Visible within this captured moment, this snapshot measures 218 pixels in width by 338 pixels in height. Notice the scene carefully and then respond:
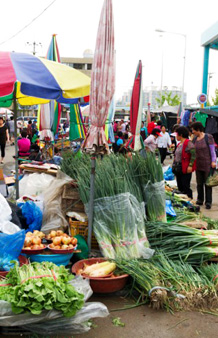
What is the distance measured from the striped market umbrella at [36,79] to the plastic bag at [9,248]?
179cm

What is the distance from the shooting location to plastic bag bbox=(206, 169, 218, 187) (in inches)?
290

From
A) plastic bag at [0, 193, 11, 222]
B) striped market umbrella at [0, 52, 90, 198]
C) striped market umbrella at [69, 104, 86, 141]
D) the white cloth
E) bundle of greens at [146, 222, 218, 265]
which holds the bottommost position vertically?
bundle of greens at [146, 222, 218, 265]

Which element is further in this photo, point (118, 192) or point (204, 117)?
point (204, 117)

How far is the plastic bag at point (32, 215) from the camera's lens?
486cm

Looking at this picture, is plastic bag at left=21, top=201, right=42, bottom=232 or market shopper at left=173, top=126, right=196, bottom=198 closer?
plastic bag at left=21, top=201, right=42, bottom=232

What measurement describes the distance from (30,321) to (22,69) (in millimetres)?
3220

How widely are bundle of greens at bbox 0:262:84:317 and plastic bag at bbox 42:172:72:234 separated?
1744 millimetres

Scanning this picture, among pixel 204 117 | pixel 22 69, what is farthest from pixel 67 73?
pixel 204 117

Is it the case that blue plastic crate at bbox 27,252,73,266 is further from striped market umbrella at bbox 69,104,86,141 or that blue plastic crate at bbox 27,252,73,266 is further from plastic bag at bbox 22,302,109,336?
striped market umbrella at bbox 69,104,86,141

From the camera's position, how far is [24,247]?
410 cm

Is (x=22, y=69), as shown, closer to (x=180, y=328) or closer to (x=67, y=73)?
(x=67, y=73)

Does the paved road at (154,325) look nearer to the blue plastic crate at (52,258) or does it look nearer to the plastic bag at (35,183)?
the blue plastic crate at (52,258)

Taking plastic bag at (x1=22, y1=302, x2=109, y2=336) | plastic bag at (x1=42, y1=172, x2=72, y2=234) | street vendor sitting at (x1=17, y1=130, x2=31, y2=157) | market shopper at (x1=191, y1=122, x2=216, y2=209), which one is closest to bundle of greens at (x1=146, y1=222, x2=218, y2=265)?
plastic bag at (x1=42, y1=172, x2=72, y2=234)

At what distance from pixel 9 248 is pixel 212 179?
4.99m
